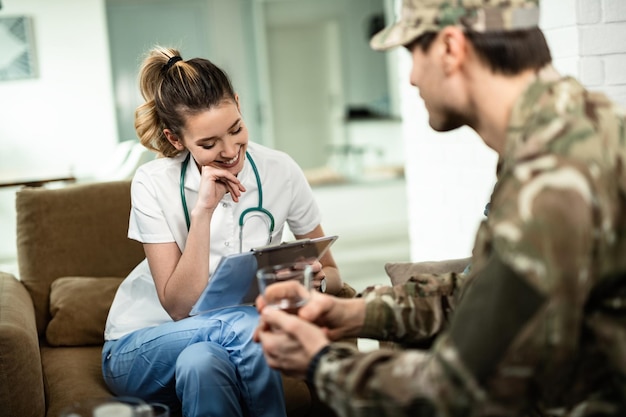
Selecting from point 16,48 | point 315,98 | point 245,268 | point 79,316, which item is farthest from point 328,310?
point 315,98

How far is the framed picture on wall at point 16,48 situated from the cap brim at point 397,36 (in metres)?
7.27

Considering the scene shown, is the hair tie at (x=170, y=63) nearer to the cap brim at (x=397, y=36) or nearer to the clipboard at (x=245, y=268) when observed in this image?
the clipboard at (x=245, y=268)

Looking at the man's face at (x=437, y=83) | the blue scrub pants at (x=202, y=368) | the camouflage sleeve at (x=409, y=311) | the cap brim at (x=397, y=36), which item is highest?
the cap brim at (x=397, y=36)

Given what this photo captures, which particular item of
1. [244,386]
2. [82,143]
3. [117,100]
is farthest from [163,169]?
[117,100]

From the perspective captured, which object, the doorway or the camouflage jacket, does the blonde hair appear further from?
the doorway

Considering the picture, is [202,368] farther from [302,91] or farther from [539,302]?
[302,91]

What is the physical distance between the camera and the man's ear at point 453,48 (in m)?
1.19

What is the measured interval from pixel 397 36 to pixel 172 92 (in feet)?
3.08

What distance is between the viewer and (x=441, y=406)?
1.05 meters

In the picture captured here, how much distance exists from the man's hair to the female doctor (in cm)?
82

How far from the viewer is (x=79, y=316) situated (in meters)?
2.43

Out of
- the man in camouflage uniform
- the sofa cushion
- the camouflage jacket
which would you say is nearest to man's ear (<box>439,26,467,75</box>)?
the man in camouflage uniform

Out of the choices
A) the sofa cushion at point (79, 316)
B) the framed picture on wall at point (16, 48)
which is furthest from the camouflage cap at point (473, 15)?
the framed picture on wall at point (16, 48)

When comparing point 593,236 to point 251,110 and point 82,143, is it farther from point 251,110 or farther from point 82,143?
point 251,110
